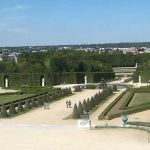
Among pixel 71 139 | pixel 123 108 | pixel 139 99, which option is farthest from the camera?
pixel 139 99

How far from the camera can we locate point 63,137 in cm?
2834

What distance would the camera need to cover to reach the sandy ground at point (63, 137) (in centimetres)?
2565

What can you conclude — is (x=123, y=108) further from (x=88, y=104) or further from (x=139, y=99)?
(x=139, y=99)

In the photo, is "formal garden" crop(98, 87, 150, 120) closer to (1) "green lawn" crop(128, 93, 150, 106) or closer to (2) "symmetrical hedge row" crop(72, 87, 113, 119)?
(1) "green lawn" crop(128, 93, 150, 106)

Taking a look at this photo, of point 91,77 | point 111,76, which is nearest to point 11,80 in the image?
point 91,77

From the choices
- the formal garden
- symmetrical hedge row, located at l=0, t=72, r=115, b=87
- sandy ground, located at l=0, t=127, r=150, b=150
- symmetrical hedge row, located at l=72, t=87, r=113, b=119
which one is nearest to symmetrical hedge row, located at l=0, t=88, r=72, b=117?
symmetrical hedge row, located at l=72, t=87, r=113, b=119

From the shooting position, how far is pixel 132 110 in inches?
1511

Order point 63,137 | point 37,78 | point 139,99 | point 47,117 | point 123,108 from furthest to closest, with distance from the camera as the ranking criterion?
point 37,78 → point 139,99 → point 123,108 → point 47,117 → point 63,137

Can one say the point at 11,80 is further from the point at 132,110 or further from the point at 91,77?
the point at 132,110

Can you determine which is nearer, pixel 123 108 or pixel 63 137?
pixel 63 137

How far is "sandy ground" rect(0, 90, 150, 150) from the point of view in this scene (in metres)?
25.6

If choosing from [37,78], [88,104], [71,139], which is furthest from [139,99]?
[37,78]

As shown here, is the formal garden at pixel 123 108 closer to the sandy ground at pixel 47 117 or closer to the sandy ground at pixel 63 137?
the sandy ground at pixel 63 137

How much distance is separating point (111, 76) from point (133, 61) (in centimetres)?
3333
